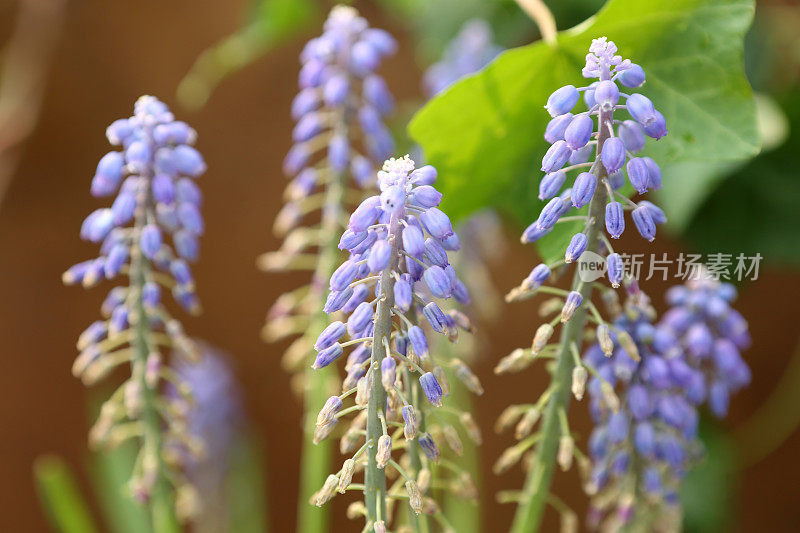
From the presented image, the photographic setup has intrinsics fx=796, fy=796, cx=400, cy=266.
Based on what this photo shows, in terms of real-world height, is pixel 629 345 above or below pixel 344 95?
below

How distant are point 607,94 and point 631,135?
38mm

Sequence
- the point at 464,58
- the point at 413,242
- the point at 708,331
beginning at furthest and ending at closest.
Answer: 1. the point at 464,58
2. the point at 708,331
3. the point at 413,242

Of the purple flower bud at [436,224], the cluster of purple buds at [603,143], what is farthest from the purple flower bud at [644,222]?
the purple flower bud at [436,224]

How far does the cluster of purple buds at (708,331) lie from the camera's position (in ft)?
1.97

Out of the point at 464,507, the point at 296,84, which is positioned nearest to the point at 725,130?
the point at 464,507

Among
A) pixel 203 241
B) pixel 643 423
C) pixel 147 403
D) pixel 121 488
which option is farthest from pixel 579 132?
pixel 203 241

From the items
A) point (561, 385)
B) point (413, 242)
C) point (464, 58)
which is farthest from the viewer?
point (464, 58)

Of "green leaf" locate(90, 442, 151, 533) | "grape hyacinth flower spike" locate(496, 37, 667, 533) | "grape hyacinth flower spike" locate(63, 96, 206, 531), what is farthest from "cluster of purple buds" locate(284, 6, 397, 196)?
"green leaf" locate(90, 442, 151, 533)

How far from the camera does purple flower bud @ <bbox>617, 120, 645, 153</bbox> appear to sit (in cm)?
42

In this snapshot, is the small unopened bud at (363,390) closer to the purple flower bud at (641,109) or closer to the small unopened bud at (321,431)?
the small unopened bud at (321,431)

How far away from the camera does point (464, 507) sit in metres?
0.91

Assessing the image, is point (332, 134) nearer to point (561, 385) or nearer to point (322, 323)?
point (322, 323)

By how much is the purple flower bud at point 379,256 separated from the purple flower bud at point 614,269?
114mm

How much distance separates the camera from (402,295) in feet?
1.26
